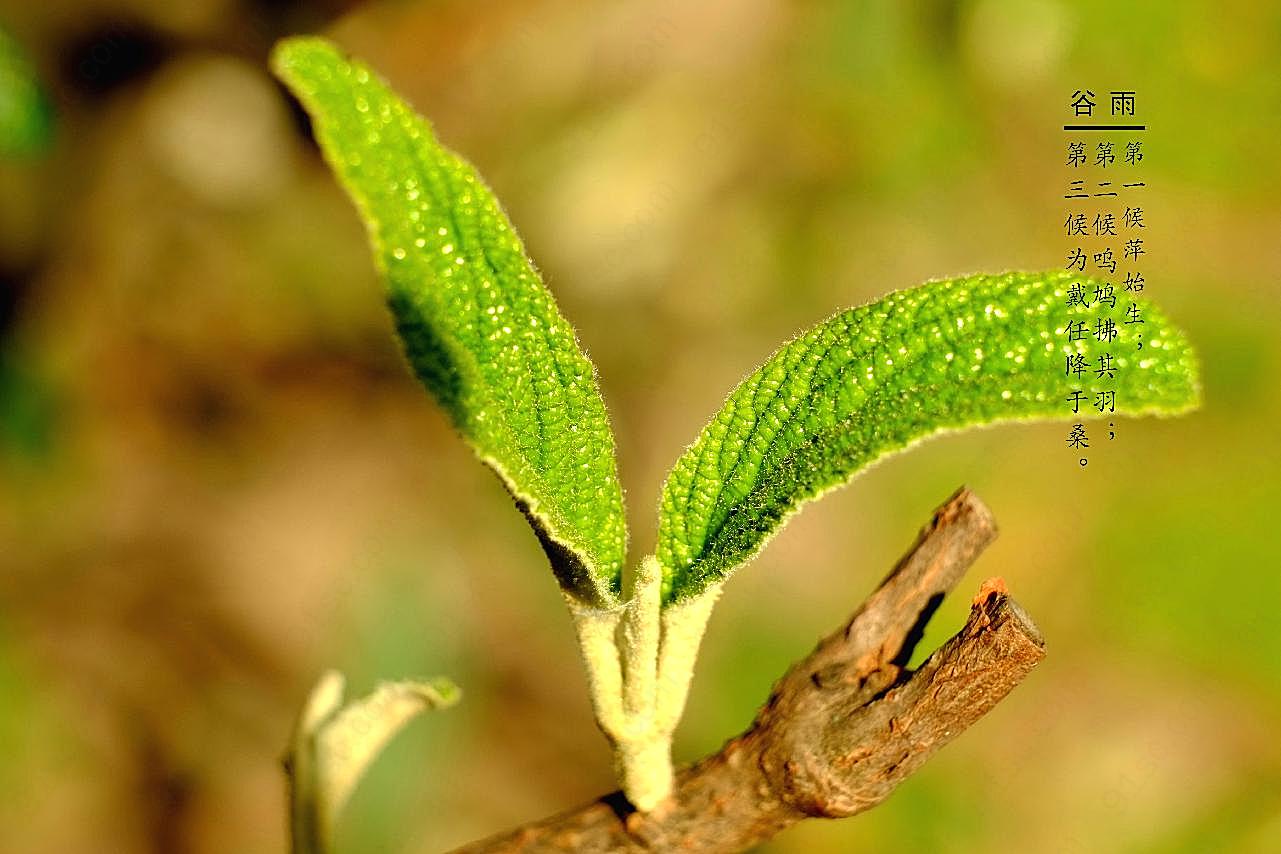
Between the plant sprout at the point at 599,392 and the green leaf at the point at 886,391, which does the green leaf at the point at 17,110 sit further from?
the green leaf at the point at 886,391

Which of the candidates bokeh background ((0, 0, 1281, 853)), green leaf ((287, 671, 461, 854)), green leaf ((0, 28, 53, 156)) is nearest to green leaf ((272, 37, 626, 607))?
green leaf ((287, 671, 461, 854))

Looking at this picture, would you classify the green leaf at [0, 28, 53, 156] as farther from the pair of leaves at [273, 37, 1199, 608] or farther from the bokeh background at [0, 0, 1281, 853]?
the pair of leaves at [273, 37, 1199, 608]

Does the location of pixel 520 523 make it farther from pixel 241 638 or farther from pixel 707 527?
pixel 707 527

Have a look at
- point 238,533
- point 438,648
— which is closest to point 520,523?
point 438,648

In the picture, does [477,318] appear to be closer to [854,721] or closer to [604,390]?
[854,721]

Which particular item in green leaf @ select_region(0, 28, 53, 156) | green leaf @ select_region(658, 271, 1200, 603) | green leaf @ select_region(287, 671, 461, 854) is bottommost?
green leaf @ select_region(287, 671, 461, 854)

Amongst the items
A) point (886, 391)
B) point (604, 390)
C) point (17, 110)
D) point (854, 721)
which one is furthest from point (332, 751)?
point (604, 390)
